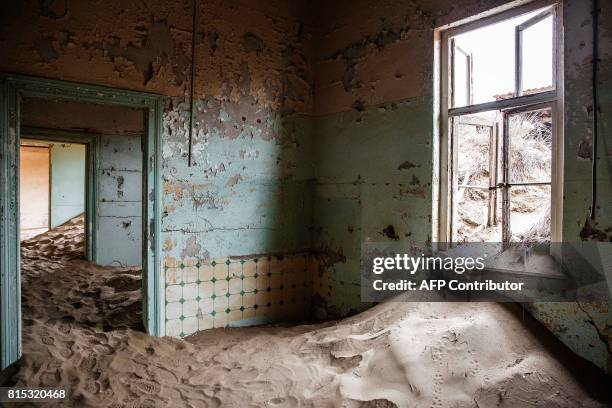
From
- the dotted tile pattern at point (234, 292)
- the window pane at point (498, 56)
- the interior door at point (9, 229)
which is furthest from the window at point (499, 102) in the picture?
the interior door at point (9, 229)

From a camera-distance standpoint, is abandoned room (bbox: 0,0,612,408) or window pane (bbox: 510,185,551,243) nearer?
abandoned room (bbox: 0,0,612,408)

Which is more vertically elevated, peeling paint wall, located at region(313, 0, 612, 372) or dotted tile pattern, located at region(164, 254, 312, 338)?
peeling paint wall, located at region(313, 0, 612, 372)

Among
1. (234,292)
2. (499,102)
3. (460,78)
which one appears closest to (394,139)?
(460,78)

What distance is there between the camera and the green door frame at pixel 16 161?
2770 millimetres

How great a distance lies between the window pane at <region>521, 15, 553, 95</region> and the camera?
265 cm

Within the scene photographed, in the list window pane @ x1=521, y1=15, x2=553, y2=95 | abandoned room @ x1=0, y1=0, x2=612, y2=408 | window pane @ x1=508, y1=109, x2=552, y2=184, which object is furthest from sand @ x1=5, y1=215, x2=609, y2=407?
window pane @ x1=508, y1=109, x2=552, y2=184

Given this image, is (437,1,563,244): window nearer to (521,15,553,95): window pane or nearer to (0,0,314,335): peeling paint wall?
(521,15,553,95): window pane

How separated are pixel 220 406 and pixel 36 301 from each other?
2.70 metres

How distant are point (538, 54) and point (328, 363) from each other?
2434mm

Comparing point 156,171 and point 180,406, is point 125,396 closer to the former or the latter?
point 180,406

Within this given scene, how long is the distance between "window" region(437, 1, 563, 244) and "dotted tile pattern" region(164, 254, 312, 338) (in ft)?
5.25

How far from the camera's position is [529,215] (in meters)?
3.95

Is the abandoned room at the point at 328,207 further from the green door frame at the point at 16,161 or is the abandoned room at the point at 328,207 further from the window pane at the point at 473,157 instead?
the window pane at the point at 473,157

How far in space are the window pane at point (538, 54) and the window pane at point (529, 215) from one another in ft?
2.46
